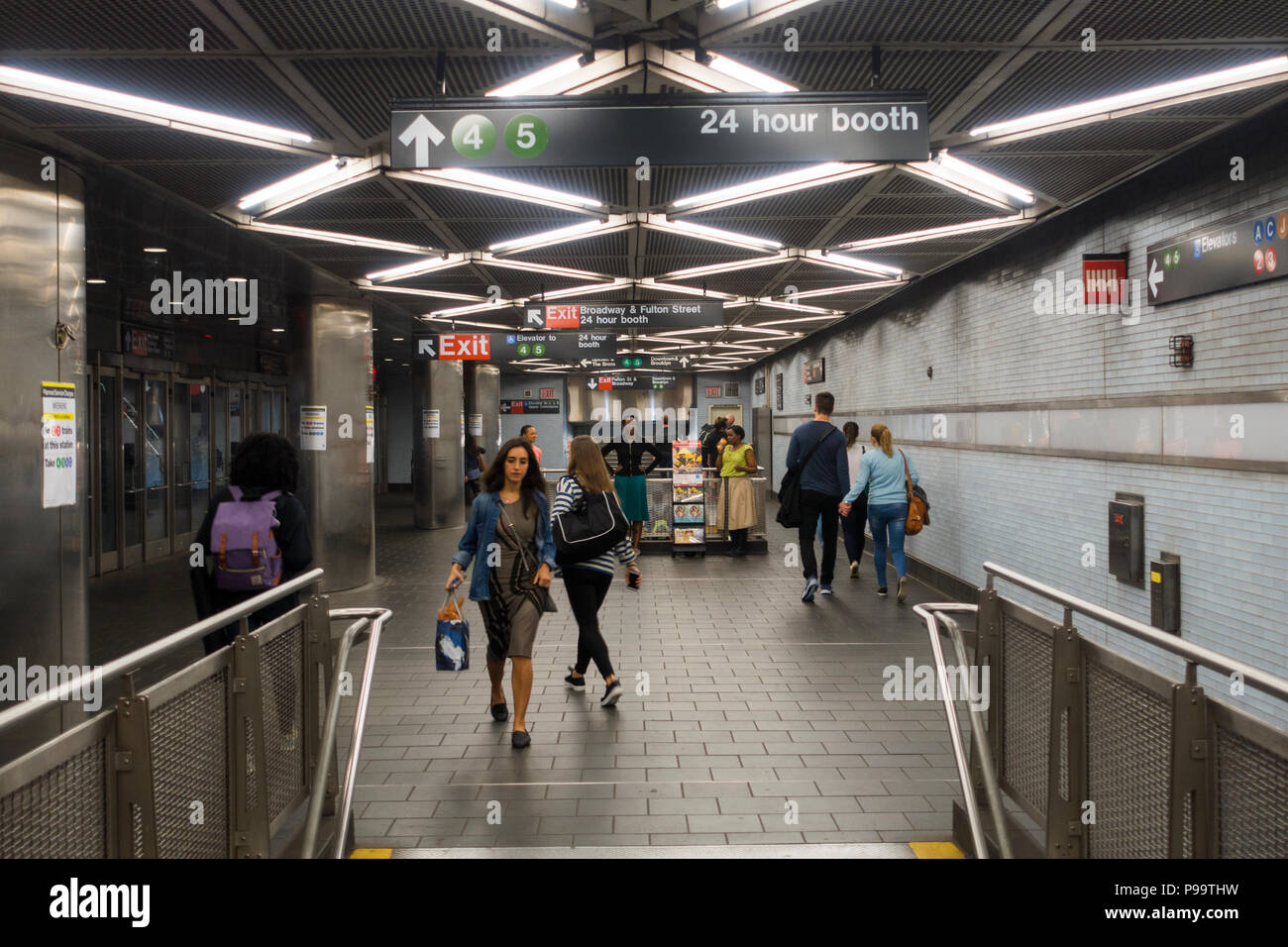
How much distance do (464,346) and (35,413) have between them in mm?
8398

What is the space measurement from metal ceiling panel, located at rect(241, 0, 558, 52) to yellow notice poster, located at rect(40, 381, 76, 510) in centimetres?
258

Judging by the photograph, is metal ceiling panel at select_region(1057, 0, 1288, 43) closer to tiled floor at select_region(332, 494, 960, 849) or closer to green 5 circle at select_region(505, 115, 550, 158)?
green 5 circle at select_region(505, 115, 550, 158)

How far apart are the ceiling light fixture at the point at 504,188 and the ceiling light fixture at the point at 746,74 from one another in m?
2.02

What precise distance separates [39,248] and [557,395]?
33.1 m

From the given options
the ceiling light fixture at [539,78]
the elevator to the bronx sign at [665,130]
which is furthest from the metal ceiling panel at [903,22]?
the ceiling light fixture at [539,78]

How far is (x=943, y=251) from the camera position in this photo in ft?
31.1

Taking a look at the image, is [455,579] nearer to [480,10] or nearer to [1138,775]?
[480,10]

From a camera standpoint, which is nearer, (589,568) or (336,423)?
(589,568)

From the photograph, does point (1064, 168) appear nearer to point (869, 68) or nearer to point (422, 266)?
point (869, 68)

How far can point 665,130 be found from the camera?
4324mm

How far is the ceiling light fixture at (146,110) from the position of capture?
4.59 meters

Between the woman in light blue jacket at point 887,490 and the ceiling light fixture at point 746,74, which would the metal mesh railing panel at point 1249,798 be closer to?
the ceiling light fixture at point 746,74

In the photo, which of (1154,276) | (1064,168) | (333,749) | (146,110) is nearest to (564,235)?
(146,110)

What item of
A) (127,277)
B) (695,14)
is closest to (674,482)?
(127,277)
